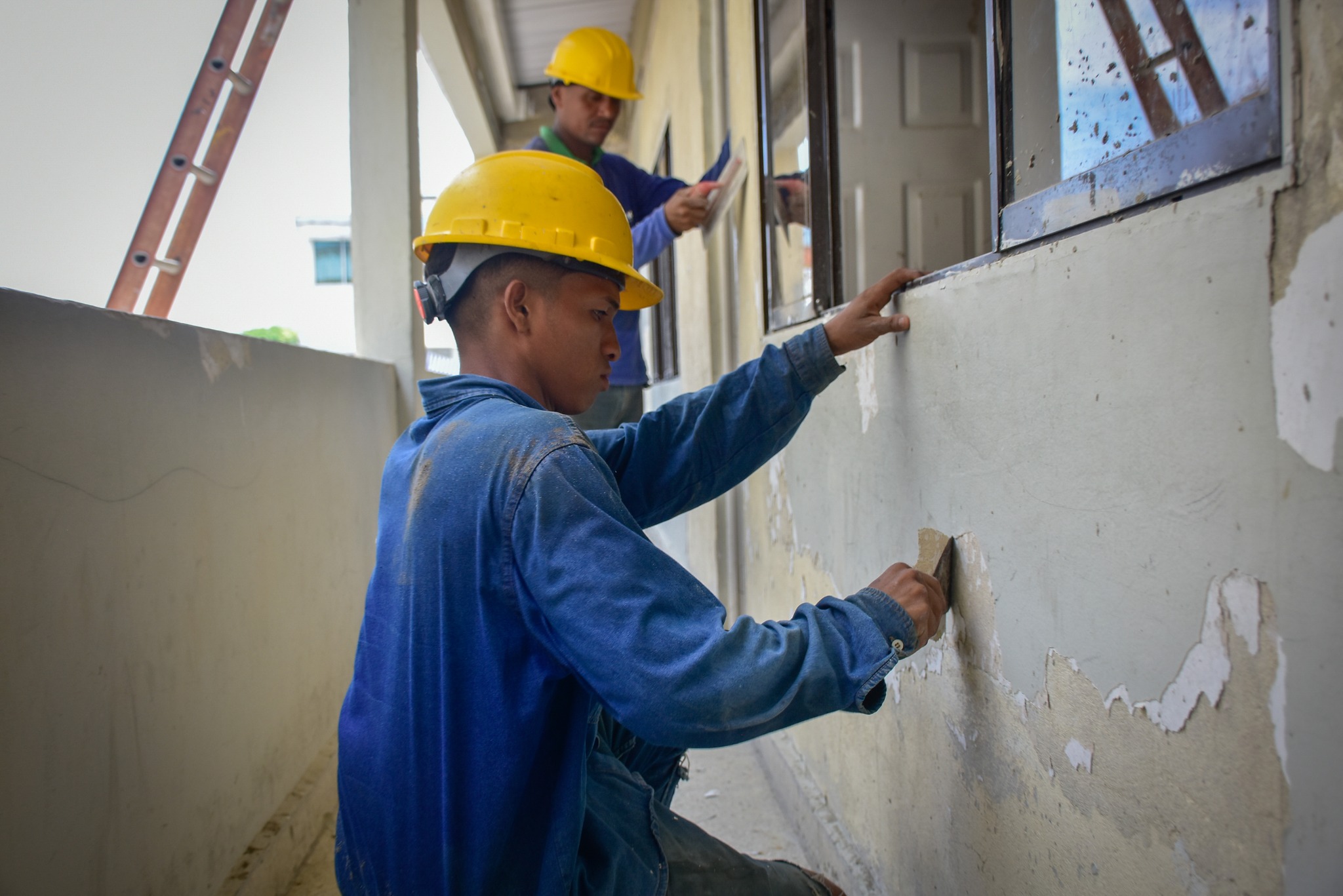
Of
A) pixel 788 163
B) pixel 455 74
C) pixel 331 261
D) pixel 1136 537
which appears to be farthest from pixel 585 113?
pixel 331 261

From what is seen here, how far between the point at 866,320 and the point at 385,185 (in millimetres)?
3372

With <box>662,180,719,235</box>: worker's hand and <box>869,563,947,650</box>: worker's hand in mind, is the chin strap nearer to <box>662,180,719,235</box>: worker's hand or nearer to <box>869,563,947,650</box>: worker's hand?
<box>869,563,947,650</box>: worker's hand

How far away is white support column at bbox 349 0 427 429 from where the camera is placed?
420cm

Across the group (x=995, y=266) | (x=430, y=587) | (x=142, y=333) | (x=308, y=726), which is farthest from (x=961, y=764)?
(x=308, y=726)

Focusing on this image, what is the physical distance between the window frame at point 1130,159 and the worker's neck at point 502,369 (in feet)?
2.61

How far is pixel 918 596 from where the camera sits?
1.25 m

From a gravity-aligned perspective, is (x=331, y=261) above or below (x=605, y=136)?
above

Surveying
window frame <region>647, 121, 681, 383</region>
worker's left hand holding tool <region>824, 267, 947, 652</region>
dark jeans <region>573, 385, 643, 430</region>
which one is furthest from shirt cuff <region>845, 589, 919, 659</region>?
window frame <region>647, 121, 681, 383</region>

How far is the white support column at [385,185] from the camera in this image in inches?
165

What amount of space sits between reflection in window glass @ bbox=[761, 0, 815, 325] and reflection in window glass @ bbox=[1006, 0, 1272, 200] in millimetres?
990

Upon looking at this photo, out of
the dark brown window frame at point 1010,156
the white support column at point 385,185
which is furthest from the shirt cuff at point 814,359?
the white support column at point 385,185

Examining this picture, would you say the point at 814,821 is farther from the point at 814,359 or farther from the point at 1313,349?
the point at 1313,349

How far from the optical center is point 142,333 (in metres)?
1.71

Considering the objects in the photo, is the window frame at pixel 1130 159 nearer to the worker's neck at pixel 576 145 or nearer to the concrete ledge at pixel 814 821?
the concrete ledge at pixel 814 821
